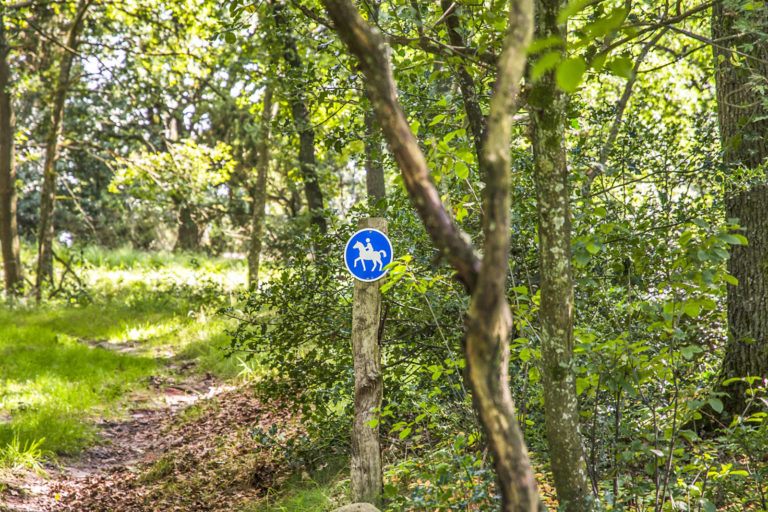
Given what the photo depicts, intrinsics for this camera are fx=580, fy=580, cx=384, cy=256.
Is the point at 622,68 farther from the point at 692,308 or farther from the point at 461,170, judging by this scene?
the point at 692,308

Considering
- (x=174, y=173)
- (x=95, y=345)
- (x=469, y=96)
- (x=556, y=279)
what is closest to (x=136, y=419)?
(x=95, y=345)

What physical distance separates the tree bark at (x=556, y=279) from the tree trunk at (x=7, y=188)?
1205cm

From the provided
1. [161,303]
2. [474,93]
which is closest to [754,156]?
[474,93]

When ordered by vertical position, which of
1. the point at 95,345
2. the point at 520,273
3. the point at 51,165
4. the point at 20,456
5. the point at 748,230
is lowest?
the point at 20,456

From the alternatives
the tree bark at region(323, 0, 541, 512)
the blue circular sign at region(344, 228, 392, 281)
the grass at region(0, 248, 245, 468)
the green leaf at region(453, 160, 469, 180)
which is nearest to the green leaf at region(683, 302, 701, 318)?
the green leaf at region(453, 160, 469, 180)

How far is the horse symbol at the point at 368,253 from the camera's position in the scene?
13.1 feet

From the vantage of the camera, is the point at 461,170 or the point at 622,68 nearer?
the point at 622,68

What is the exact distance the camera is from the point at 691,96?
1318cm

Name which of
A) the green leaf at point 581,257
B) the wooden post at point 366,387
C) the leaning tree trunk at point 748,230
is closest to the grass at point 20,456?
the wooden post at point 366,387

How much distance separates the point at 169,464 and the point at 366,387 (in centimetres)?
276

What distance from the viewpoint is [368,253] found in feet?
13.2

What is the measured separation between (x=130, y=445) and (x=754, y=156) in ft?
22.0

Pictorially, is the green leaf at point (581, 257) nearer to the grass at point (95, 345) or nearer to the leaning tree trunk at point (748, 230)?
the leaning tree trunk at point (748, 230)

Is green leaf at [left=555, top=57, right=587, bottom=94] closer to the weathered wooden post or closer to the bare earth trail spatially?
the weathered wooden post
